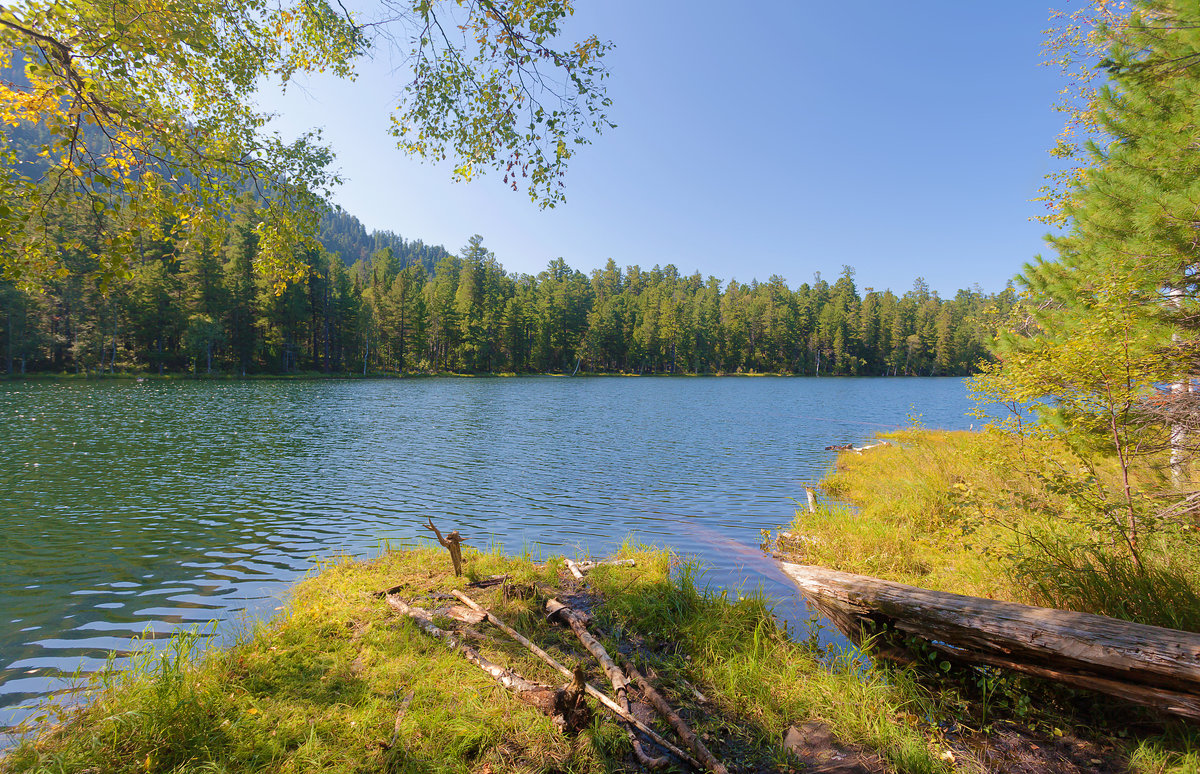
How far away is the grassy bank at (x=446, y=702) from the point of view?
150 inches

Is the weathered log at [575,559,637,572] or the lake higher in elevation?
the weathered log at [575,559,637,572]

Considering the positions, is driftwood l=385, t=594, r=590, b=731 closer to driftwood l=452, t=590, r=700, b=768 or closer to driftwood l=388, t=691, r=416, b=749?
driftwood l=452, t=590, r=700, b=768

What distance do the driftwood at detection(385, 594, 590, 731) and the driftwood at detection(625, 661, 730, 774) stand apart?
0.74m

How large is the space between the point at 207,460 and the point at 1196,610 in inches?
981

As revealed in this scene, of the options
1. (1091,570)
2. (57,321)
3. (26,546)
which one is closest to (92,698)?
(26,546)

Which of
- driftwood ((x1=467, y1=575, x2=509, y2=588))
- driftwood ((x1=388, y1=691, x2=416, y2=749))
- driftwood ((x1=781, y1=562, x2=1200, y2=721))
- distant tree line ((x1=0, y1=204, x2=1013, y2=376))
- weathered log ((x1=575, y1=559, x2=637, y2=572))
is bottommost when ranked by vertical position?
weathered log ((x1=575, y1=559, x2=637, y2=572))

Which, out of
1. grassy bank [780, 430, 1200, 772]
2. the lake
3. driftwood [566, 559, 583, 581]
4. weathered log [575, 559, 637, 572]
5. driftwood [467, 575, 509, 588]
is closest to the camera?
grassy bank [780, 430, 1200, 772]

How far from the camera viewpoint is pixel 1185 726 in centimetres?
384

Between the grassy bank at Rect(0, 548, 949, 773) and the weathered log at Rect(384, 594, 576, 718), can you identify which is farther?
the weathered log at Rect(384, 594, 576, 718)

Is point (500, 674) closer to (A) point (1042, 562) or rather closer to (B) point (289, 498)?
Result: (A) point (1042, 562)

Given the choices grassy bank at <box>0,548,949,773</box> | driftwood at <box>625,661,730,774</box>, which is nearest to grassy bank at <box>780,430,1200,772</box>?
grassy bank at <box>0,548,949,773</box>

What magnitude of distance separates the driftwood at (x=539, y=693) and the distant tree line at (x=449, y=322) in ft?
17.1

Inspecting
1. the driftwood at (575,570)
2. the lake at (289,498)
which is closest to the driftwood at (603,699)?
the driftwood at (575,570)

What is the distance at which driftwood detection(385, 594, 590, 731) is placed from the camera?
418 cm
